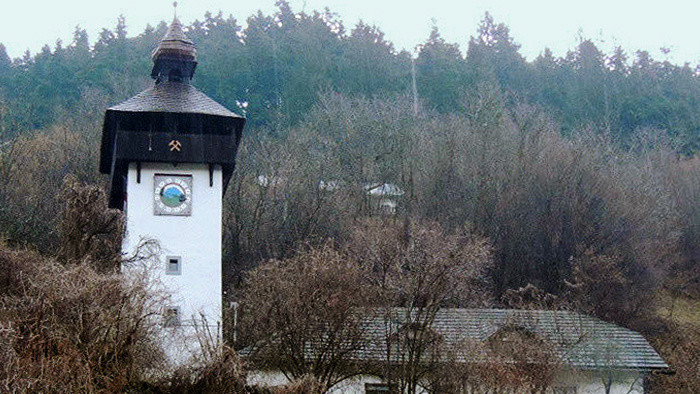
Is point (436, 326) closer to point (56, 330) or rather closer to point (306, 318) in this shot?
point (306, 318)

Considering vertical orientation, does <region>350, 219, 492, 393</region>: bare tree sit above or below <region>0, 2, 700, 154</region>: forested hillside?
below

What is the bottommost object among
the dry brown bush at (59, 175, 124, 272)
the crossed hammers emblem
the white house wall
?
the white house wall

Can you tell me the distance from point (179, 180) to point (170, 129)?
4.74 ft

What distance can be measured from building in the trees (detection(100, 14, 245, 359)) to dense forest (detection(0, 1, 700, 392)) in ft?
7.22

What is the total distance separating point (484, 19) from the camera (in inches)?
2566

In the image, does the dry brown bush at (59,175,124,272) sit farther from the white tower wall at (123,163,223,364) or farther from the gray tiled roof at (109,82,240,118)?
the gray tiled roof at (109,82,240,118)

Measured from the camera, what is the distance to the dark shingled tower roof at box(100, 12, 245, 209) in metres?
27.9

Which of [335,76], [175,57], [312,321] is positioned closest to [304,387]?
[312,321]

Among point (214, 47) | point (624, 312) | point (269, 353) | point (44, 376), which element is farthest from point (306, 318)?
point (214, 47)

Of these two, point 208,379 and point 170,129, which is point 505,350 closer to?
point 208,379

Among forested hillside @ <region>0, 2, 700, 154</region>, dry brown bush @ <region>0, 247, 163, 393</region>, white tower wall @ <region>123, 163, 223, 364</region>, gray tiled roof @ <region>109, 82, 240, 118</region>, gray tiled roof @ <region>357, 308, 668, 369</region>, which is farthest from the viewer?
forested hillside @ <region>0, 2, 700, 154</region>

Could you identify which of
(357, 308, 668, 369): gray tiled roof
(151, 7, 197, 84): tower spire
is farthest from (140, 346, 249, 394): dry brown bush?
(151, 7, 197, 84): tower spire

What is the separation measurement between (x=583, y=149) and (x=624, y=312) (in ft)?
27.4

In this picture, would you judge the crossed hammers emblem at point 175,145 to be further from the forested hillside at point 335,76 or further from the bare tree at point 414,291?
the forested hillside at point 335,76
